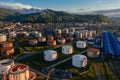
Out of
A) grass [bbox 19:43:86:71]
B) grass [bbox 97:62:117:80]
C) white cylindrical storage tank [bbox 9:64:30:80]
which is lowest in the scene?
grass [bbox 97:62:117:80]

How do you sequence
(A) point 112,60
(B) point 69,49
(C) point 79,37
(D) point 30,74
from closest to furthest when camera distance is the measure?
(D) point 30,74
(A) point 112,60
(B) point 69,49
(C) point 79,37

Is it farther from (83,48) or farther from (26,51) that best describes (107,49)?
(26,51)

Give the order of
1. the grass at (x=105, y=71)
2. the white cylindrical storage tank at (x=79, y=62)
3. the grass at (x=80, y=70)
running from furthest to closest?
the white cylindrical storage tank at (x=79, y=62) < the grass at (x=105, y=71) < the grass at (x=80, y=70)

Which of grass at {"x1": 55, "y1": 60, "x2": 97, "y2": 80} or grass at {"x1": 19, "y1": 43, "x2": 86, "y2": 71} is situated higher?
grass at {"x1": 19, "y1": 43, "x2": 86, "y2": 71}

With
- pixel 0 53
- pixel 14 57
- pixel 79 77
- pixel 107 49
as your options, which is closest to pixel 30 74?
pixel 79 77

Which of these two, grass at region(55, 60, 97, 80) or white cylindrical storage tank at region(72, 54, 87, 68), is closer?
grass at region(55, 60, 97, 80)

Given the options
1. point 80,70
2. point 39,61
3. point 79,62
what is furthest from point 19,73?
point 79,62

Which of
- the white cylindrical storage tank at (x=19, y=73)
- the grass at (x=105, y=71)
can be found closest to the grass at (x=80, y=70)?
the grass at (x=105, y=71)

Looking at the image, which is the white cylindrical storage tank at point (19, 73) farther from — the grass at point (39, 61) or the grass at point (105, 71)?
the grass at point (105, 71)

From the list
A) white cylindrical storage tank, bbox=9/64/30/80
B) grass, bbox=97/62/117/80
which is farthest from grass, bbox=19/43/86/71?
grass, bbox=97/62/117/80

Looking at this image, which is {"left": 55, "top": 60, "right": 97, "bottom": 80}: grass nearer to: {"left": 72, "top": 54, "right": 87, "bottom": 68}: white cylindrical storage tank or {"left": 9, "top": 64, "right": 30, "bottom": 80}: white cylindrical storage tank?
{"left": 72, "top": 54, "right": 87, "bottom": 68}: white cylindrical storage tank

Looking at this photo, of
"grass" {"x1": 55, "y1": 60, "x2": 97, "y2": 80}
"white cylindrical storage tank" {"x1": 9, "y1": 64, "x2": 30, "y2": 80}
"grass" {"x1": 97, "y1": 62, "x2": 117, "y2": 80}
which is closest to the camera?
"white cylindrical storage tank" {"x1": 9, "y1": 64, "x2": 30, "y2": 80}
